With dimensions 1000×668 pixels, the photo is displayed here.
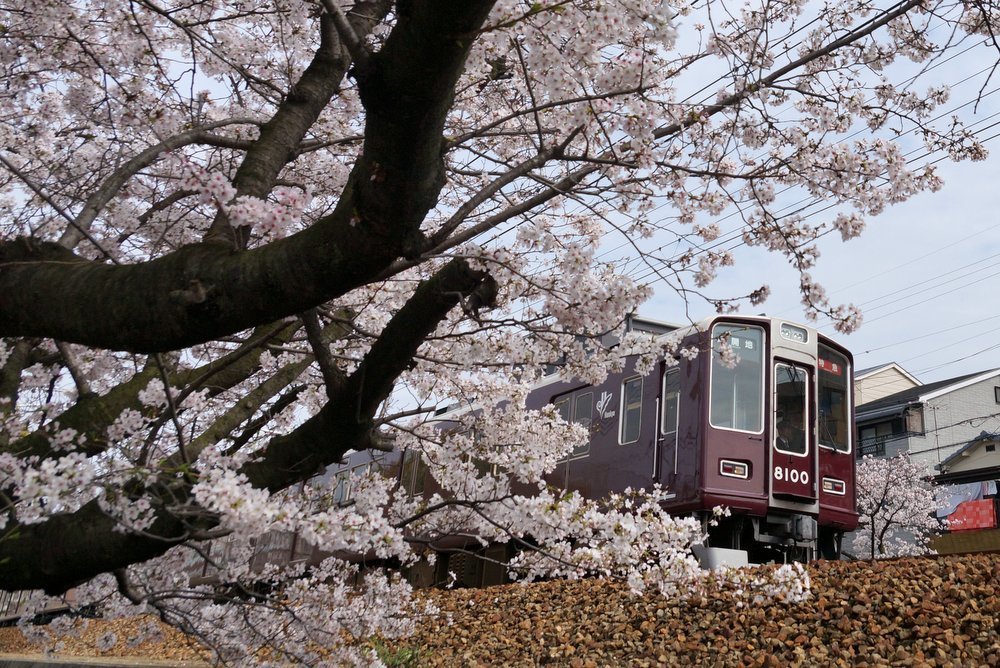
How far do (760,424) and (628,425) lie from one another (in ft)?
4.31

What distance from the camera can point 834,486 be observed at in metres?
8.75

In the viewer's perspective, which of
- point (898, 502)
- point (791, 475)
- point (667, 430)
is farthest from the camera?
point (898, 502)

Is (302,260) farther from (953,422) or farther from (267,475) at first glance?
(953,422)

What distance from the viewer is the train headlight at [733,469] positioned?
26.2 ft

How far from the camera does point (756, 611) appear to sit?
5664mm

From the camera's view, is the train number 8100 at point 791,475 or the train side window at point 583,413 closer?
the train number 8100 at point 791,475

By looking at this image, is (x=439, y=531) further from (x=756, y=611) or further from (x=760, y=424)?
(x=760, y=424)

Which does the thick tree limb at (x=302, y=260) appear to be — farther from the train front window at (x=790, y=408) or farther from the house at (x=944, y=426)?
the house at (x=944, y=426)

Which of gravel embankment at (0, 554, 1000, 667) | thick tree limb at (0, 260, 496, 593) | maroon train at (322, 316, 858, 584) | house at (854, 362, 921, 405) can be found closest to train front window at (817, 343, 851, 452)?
maroon train at (322, 316, 858, 584)

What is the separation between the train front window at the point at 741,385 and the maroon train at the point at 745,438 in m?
0.01

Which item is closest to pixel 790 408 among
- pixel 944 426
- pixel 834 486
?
pixel 834 486

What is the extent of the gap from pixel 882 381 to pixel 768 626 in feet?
79.0

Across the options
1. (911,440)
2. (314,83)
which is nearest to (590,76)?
(314,83)

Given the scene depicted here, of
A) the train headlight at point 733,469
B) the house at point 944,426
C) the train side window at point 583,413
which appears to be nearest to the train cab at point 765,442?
the train headlight at point 733,469
